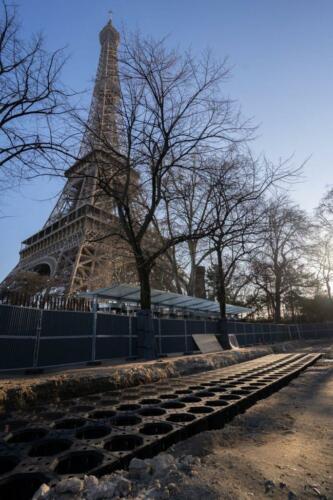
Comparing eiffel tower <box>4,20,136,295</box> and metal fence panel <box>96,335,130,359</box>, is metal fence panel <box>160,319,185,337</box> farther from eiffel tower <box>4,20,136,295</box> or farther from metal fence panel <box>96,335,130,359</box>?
eiffel tower <box>4,20,136,295</box>

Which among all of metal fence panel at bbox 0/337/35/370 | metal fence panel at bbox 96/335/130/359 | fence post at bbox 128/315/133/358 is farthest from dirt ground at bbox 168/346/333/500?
fence post at bbox 128/315/133/358

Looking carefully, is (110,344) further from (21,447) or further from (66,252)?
(66,252)

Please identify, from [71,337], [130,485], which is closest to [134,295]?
[71,337]

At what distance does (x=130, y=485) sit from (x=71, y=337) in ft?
24.0

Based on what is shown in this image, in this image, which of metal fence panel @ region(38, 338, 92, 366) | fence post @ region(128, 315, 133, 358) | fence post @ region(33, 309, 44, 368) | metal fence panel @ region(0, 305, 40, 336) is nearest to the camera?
metal fence panel @ region(0, 305, 40, 336)

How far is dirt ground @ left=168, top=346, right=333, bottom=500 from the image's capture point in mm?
1879

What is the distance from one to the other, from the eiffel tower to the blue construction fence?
3.52 metres

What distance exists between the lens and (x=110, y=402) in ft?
14.3

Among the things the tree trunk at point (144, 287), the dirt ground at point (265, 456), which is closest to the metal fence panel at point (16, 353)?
the tree trunk at point (144, 287)

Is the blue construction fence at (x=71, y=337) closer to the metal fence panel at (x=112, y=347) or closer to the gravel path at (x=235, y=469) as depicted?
the metal fence panel at (x=112, y=347)

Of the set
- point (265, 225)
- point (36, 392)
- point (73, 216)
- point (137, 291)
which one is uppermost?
point (73, 216)

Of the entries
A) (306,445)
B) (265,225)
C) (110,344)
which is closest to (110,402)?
(306,445)

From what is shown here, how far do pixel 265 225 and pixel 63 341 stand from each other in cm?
853

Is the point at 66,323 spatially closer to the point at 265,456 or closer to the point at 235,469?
the point at 265,456
